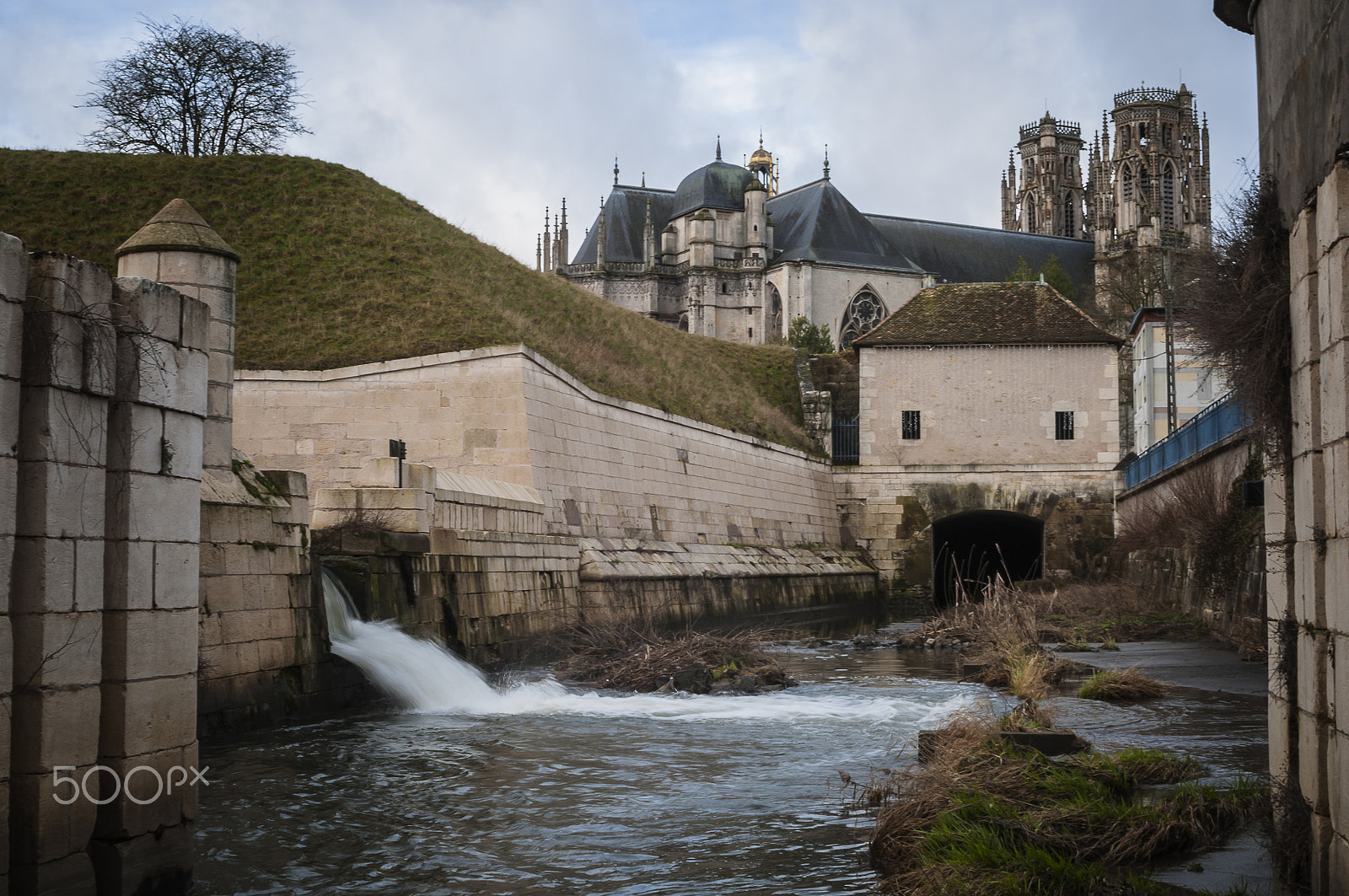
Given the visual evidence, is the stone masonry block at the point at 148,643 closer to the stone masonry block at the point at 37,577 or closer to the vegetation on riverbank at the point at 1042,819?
the stone masonry block at the point at 37,577

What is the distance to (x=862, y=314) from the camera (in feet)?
220

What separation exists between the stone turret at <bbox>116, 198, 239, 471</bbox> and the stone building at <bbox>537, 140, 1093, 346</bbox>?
52432mm

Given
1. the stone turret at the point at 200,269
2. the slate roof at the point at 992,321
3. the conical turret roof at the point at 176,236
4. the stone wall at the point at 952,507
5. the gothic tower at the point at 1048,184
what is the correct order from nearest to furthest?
the stone turret at the point at 200,269
the conical turret roof at the point at 176,236
the stone wall at the point at 952,507
the slate roof at the point at 992,321
the gothic tower at the point at 1048,184

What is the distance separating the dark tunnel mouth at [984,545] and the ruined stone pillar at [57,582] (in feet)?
102

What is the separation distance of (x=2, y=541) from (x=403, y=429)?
16.5m

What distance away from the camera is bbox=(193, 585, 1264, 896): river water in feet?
22.9

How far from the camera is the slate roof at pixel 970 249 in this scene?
75.6 meters

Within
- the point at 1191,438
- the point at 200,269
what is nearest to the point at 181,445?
the point at 200,269

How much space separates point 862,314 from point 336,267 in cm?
4451

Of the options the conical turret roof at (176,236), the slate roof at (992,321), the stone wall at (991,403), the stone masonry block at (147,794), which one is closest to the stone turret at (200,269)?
the conical turret roof at (176,236)

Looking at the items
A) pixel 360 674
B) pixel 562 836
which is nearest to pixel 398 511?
pixel 360 674

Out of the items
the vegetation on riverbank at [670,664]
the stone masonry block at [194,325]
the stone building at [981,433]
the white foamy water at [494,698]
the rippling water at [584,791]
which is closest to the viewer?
the stone masonry block at [194,325]

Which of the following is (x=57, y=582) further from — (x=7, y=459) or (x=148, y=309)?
(x=148, y=309)

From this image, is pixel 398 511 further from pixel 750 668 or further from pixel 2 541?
pixel 2 541
